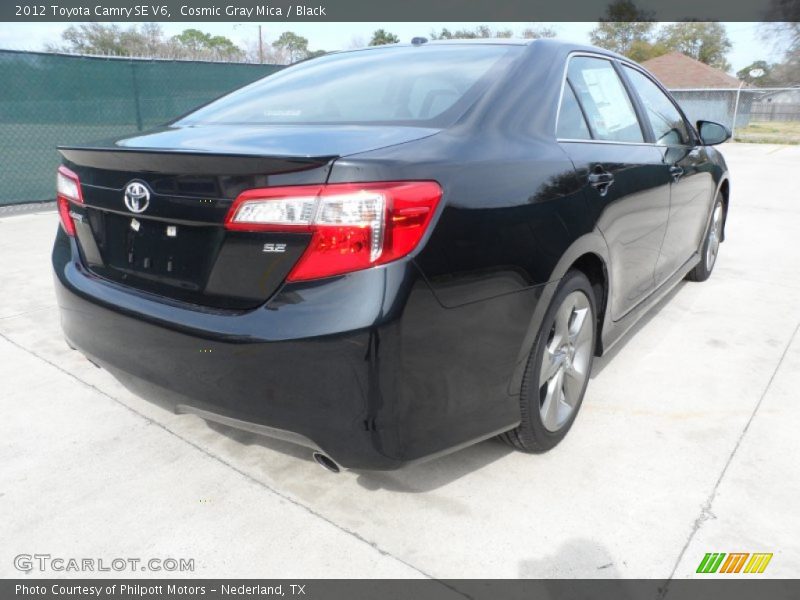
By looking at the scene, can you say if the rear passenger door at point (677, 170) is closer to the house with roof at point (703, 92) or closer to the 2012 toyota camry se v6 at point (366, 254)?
the 2012 toyota camry se v6 at point (366, 254)

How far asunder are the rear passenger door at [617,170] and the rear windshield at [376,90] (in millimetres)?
400

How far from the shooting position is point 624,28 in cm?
6862

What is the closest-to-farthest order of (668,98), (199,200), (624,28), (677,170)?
(199,200)
(677,170)
(668,98)
(624,28)

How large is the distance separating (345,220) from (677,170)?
2522mm

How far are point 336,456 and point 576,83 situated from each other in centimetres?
184

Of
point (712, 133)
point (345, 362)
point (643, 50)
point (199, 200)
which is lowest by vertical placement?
point (345, 362)

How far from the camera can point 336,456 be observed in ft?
6.00

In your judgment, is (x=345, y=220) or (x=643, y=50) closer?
(x=345, y=220)

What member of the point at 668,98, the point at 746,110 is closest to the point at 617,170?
the point at 668,98

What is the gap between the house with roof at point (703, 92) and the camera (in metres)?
30.0

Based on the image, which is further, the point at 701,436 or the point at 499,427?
the point at 701,436

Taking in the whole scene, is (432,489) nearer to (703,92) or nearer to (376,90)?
(376,90)

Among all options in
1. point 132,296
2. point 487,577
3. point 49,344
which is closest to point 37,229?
point 49,344

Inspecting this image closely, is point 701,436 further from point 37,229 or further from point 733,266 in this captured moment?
point 37,229
